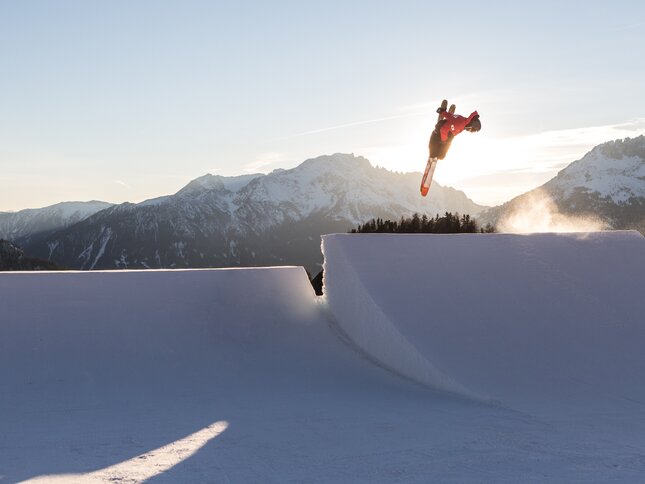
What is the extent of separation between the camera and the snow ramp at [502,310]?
32.3ft

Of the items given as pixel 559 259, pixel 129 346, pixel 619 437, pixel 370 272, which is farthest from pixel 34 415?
pixel 559 259

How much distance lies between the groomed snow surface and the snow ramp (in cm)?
4

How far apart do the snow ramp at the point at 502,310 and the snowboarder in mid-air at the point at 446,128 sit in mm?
2204

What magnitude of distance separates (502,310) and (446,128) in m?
3.41

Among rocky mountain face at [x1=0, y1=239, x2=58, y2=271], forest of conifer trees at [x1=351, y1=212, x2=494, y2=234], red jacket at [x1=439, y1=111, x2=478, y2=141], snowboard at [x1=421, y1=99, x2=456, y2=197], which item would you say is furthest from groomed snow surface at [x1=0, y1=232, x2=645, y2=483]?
rocky mountain face at [x1=0, y1=239, x2=58, y2=271]

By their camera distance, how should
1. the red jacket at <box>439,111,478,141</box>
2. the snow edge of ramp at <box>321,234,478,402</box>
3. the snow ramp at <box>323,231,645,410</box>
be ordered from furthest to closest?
the red jacket at <box>439,111,478,141</box> < the snow edge of ramp at <box>321,234,478,402</box> < the snow ramp at <box>323,231,645,410</box>

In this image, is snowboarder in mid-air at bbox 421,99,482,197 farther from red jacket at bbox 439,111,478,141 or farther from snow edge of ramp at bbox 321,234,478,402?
snow edge of ramp at bbox 321,234,478,402

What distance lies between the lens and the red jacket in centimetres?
1134

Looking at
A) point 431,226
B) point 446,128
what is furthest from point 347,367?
point 431,226

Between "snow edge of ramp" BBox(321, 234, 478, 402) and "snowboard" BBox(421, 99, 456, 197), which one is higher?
"snowboard" BBox(421, 99, 456, 197)

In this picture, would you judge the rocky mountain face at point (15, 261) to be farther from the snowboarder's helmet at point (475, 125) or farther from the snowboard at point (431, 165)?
the snowboarder's helmet at point (475, 125)

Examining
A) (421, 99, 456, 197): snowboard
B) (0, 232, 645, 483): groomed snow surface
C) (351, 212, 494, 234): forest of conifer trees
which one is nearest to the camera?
(0, 232, 645, 483): groomed snow surface

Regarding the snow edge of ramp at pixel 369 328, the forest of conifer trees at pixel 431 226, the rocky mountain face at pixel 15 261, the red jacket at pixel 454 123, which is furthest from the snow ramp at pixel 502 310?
the rocky mountain face at pixel 15 261

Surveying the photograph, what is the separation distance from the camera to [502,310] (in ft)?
37.7
